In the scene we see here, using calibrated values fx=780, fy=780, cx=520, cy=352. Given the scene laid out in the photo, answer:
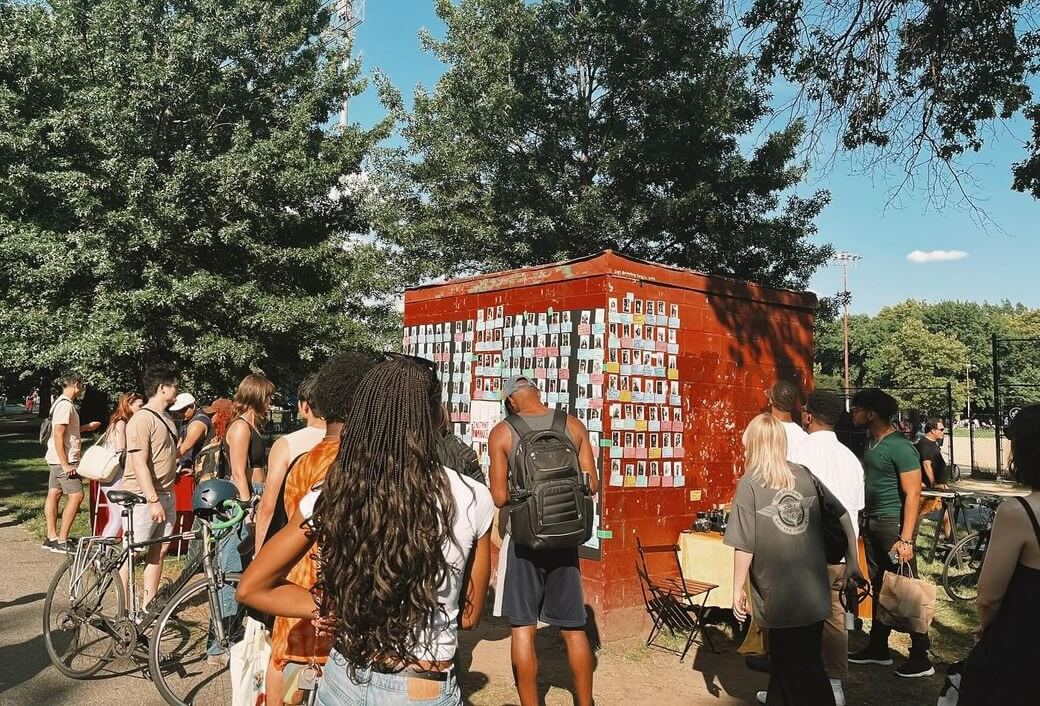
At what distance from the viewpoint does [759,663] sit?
18.0ft

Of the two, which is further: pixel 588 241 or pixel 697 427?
pixel 588 241

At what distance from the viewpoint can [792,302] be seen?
7617mm

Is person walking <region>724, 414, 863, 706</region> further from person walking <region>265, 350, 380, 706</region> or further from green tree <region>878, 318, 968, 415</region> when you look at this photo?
green tree <region>878, 318, 968, 415</region>

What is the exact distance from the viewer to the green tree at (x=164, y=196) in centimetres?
1406

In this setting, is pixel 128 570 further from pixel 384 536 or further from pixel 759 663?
pixel 759 663

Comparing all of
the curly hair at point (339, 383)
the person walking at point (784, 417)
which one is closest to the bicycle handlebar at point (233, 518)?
the curly hair at point (339, 383)

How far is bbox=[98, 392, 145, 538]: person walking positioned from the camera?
562cm

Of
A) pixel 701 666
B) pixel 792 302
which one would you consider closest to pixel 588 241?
pixel 792 302

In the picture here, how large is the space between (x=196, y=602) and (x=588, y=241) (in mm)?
12893

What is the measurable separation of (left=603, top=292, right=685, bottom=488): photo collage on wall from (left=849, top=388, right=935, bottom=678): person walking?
147cm

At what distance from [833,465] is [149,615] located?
Result: 14.1ft

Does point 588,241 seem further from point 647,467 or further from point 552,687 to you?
point 552,687


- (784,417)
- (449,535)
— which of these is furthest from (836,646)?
(449,535)

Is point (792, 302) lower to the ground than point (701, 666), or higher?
higher
